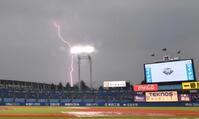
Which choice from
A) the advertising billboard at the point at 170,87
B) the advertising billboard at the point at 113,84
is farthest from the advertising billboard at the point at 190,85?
the advertising billboard at the point at 113,84

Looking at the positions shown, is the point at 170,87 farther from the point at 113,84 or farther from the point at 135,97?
the point at 113,84

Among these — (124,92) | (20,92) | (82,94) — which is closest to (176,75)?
(124,92)

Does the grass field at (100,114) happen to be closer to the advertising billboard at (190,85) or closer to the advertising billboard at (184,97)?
the advertising billboard at (190,85)

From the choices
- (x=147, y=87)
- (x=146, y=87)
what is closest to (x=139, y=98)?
(x=146, y=87)

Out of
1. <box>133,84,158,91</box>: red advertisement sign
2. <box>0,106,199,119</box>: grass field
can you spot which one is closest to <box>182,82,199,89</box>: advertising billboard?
<box>133,84,158,91</box>: red advertisement sign

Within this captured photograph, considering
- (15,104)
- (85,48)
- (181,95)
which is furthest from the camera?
(85,48)

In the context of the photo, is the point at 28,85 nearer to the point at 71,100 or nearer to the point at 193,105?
the point at 71,100
